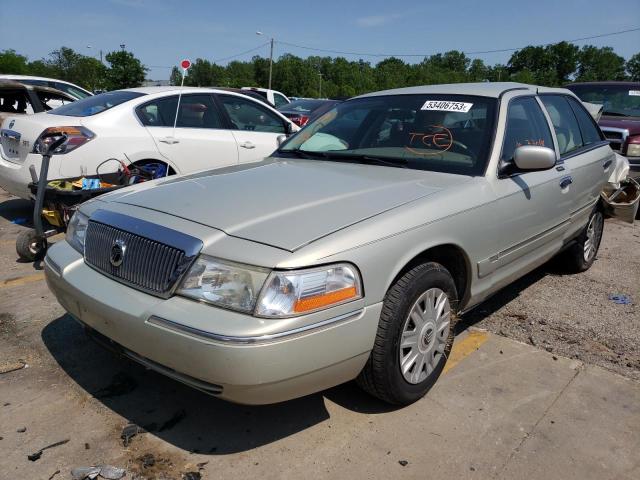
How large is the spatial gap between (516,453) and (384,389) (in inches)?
26.0

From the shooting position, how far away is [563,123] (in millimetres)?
4297

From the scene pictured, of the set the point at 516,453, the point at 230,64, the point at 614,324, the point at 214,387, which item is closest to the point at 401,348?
the point at 516,453

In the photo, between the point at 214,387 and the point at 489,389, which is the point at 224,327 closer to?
the point at 214,387

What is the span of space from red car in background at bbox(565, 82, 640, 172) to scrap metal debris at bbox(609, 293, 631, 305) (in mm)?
3433

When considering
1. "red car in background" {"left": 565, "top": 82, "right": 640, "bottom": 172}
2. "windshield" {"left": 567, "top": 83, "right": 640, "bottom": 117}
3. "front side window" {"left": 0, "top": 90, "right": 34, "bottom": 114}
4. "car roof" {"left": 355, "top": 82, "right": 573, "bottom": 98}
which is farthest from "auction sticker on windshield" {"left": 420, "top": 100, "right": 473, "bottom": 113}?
"front side window" {"left": 0, "top": 90, "right": 34, "bottom": 114}

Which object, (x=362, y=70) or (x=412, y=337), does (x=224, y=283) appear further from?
(x=362, y=70)

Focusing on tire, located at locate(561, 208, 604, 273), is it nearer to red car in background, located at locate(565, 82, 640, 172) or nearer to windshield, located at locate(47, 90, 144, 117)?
red car in background, located at locate(565, 82, 640, 172)

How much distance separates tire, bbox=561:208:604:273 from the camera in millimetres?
4730

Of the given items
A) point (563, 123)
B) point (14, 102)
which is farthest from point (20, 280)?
point (14, 102)

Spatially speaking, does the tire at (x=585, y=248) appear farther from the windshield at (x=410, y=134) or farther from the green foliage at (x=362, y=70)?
the green foliage at (x=362, y=70)

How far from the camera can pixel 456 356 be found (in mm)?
3357

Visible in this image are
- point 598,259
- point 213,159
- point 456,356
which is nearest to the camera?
point 456,356

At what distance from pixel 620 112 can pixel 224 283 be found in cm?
834

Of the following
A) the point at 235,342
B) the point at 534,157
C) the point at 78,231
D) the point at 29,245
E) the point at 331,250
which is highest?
the point at 534,157
